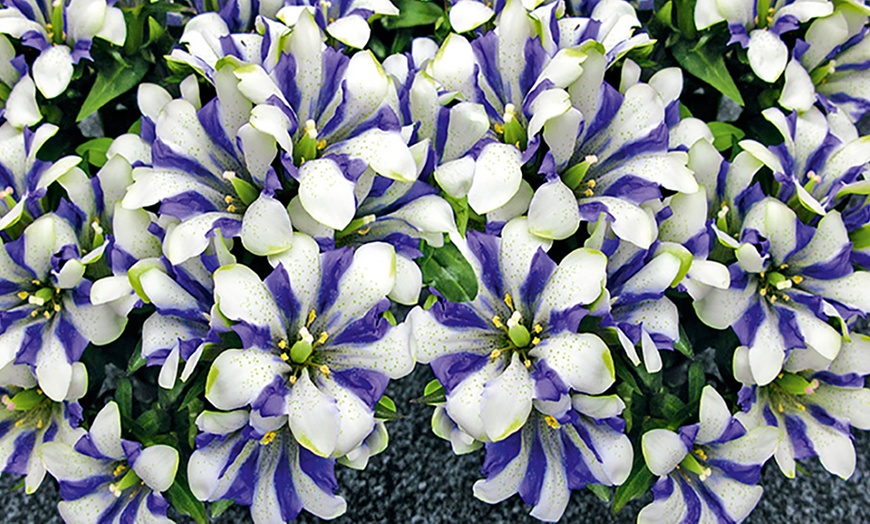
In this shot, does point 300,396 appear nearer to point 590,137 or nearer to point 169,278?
point 169,278

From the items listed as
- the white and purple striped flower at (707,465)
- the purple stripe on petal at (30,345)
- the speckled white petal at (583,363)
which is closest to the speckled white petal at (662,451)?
the white and purple striped flower at (707,465)

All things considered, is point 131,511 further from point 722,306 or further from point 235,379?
point 722,306

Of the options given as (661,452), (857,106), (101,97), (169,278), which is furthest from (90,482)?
(857,106)

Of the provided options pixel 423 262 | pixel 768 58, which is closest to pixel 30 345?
pixel 423 262

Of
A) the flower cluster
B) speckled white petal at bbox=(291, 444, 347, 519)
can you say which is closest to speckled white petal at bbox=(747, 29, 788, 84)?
the flower cluster

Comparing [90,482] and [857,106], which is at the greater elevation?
[857,106]
